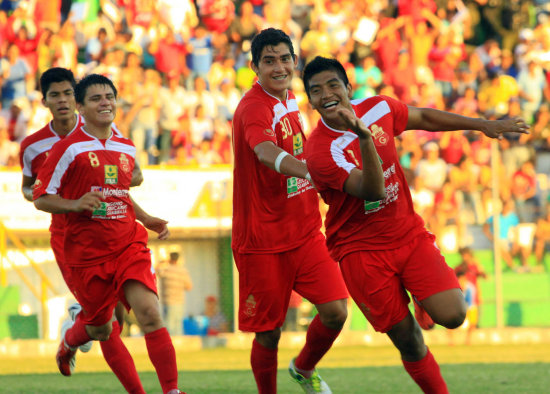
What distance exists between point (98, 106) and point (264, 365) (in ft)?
7.35

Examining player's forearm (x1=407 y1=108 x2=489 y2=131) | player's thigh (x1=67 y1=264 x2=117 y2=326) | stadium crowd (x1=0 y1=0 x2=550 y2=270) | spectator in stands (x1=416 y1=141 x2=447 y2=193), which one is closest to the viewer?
player's forearm (x1=407 y1=108 x2=489 y2=131)

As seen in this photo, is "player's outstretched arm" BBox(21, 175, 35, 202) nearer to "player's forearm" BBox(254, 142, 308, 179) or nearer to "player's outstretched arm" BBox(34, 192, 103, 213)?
"player's outstretched arm" BBox(34, 192, 103, 213)

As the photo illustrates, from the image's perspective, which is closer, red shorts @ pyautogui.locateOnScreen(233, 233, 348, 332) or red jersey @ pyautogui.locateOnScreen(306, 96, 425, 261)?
red jersey @ pyautogui.locateOnScreen(306, 96, 425, 261)

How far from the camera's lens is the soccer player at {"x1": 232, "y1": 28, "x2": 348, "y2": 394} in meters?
7.38

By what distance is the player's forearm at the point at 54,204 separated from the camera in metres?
7.43

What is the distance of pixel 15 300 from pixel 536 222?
798 centimetres

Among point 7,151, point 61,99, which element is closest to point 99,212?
point 61,99

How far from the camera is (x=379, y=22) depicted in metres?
21.2

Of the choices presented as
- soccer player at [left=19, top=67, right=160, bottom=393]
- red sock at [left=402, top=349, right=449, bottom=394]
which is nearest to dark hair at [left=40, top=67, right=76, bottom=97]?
soccer player at [left=19, top=67, right=160, bottom=393]

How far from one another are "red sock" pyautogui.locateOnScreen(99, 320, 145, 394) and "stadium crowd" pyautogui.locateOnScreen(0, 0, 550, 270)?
880 cm

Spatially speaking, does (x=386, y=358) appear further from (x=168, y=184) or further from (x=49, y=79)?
(x=49, y=79)

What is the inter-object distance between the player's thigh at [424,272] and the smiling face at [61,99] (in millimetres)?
3255

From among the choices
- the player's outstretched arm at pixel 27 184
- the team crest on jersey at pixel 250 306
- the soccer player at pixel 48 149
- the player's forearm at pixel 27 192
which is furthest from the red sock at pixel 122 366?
the player's outstretched arm at pixel 27 184

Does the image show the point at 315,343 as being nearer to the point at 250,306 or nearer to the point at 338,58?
the point at 250,306
